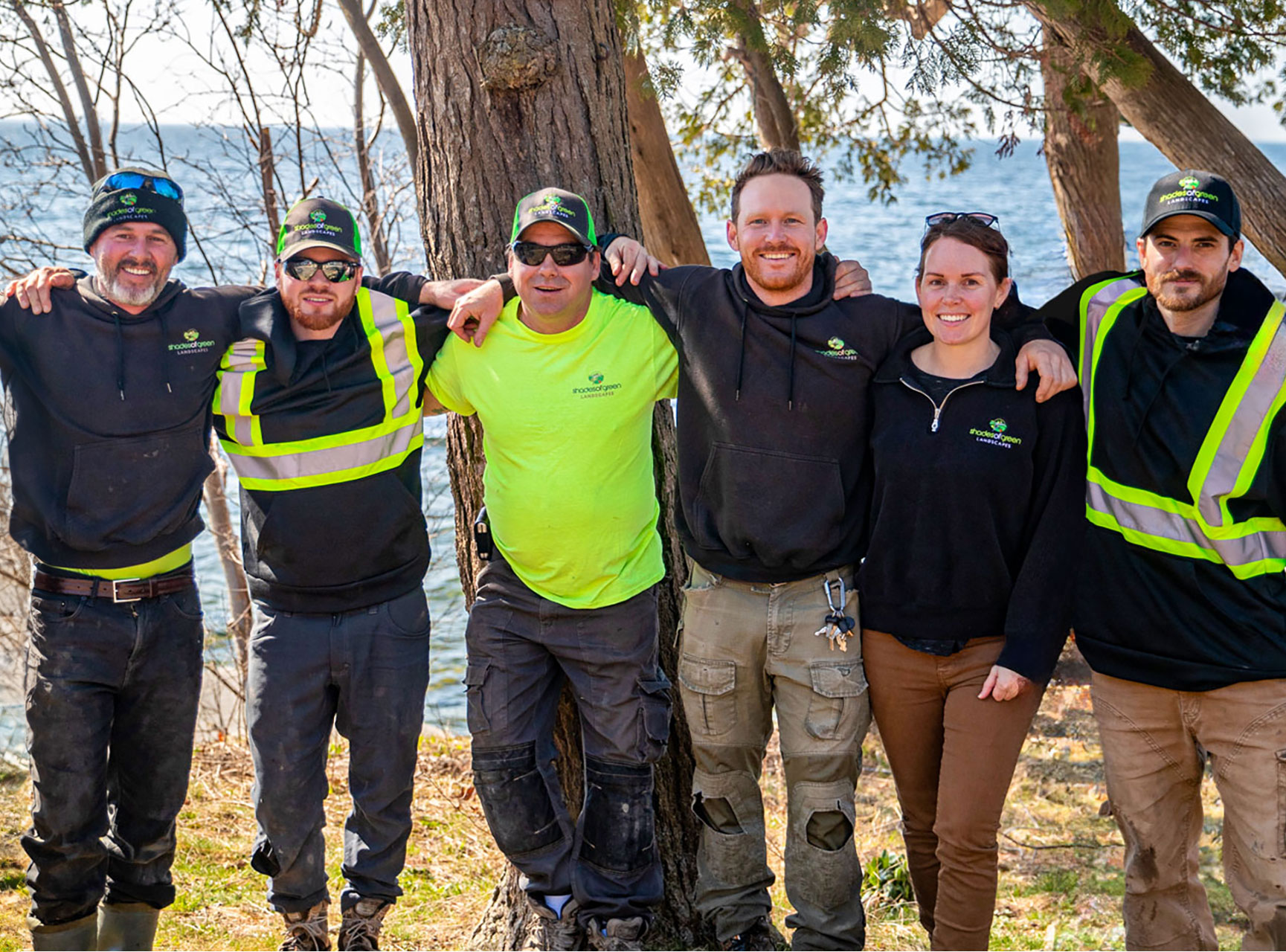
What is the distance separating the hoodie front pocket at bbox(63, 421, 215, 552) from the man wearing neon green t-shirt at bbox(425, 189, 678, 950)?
89cm

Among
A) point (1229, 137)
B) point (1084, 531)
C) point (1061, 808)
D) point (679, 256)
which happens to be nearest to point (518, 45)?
point (1084, 531)

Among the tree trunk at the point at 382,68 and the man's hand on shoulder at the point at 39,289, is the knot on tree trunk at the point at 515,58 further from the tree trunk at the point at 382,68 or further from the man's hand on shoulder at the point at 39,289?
the tree trunk at the point at 382,68

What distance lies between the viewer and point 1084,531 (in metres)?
3.54

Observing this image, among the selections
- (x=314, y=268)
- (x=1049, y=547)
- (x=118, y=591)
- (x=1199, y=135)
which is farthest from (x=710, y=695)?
(x=1199, y=135)

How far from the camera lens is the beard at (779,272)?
365 centimetres

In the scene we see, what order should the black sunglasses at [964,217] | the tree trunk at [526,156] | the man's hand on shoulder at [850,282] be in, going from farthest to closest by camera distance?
the tree trunk at [526,156] < the man's hand on shoulder at [850,282] < the black sunglasses at [964,217]

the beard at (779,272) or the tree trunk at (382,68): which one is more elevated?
the tree trunk at (382,68)

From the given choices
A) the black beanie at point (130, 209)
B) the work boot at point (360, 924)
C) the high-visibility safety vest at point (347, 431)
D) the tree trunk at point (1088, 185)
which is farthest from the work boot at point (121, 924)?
the tree trunk at point (1088, 185)

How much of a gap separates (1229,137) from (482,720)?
17.6ft

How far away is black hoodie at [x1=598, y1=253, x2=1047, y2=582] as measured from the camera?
12.0 feet

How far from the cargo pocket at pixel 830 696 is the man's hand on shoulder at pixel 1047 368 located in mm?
1018

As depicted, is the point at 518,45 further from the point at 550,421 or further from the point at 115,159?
the point at 115,159

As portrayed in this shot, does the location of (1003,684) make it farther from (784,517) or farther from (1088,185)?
(1088,185)

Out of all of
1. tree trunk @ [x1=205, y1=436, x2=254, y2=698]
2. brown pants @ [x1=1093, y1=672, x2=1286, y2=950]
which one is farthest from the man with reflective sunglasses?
tree trunk @ [x1=205, y1=436, x2=254, y2=698]
